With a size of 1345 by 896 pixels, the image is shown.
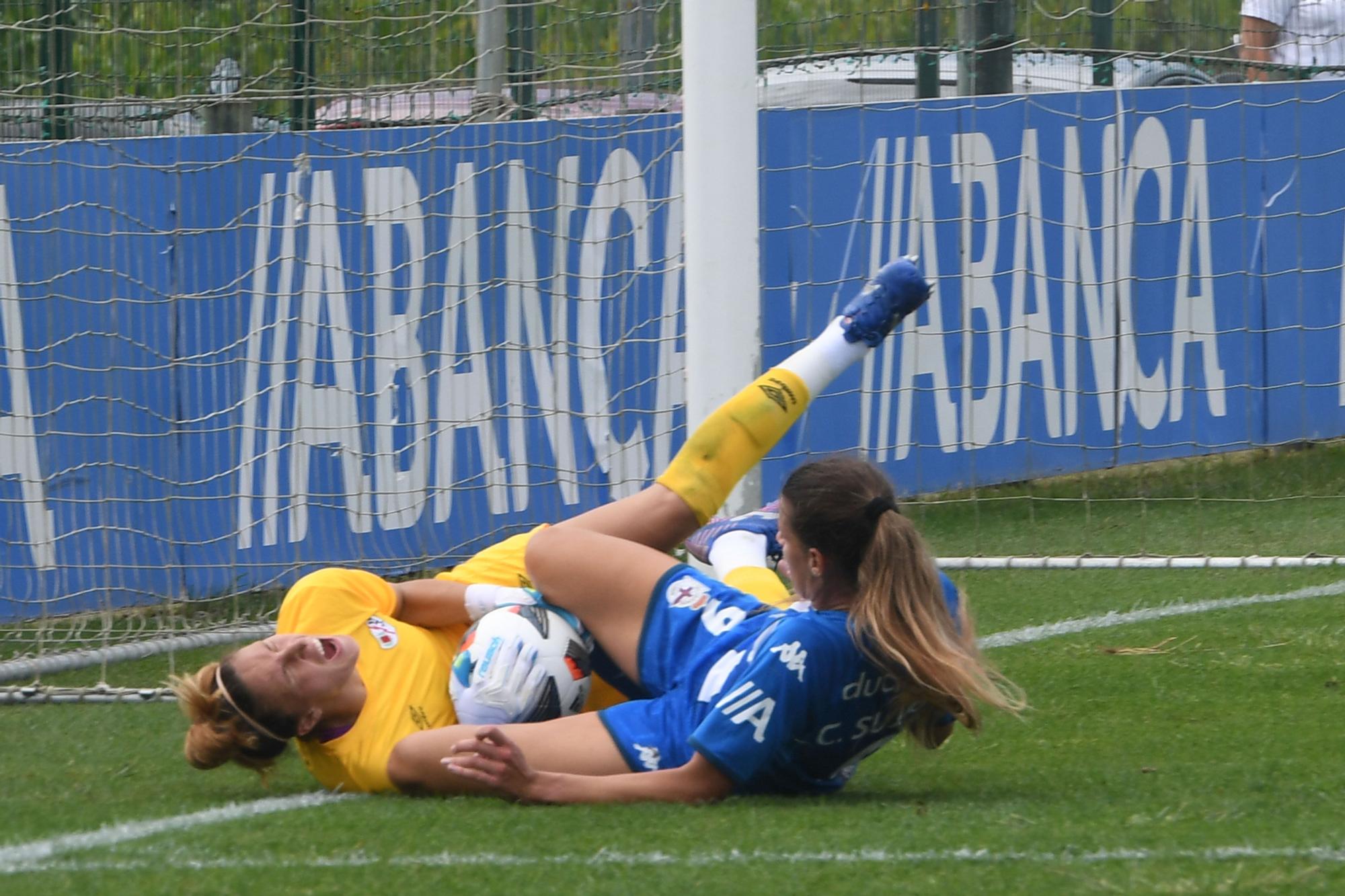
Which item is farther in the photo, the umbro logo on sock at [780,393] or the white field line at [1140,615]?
the white field line at [1140,615]

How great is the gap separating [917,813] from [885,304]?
52.1 inches

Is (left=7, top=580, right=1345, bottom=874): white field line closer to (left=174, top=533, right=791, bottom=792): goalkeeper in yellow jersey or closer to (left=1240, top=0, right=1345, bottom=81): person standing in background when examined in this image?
(left=174, top=533, right=791, bottom=792): goalkeeper in yellow jersey

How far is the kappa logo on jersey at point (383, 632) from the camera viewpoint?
143 inches

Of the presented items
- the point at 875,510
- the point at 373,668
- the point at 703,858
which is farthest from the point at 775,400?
the point at 703,858

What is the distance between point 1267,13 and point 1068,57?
41.8 inches

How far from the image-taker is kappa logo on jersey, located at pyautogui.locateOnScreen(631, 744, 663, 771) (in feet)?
10.8

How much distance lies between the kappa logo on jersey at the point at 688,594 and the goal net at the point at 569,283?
1.77 metres

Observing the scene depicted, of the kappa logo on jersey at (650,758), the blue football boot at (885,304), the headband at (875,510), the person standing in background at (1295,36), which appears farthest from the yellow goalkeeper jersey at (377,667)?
the person standing in background at (1295,36)

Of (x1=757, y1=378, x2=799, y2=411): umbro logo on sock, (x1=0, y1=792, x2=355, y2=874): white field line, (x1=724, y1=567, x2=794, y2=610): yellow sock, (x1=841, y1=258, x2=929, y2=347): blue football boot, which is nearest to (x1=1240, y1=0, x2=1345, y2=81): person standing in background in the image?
(x1=841, y1=258, x2=929, y2=347): blue football boot

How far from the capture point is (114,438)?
19.1 ft

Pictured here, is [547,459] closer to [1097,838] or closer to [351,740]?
[351,740]

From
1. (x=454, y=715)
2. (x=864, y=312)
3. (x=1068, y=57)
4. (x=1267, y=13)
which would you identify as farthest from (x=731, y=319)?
(x=1267, y=13)

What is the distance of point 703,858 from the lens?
9.26 ft

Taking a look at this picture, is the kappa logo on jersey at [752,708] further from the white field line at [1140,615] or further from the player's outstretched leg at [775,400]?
the white field line at [1140,615]
